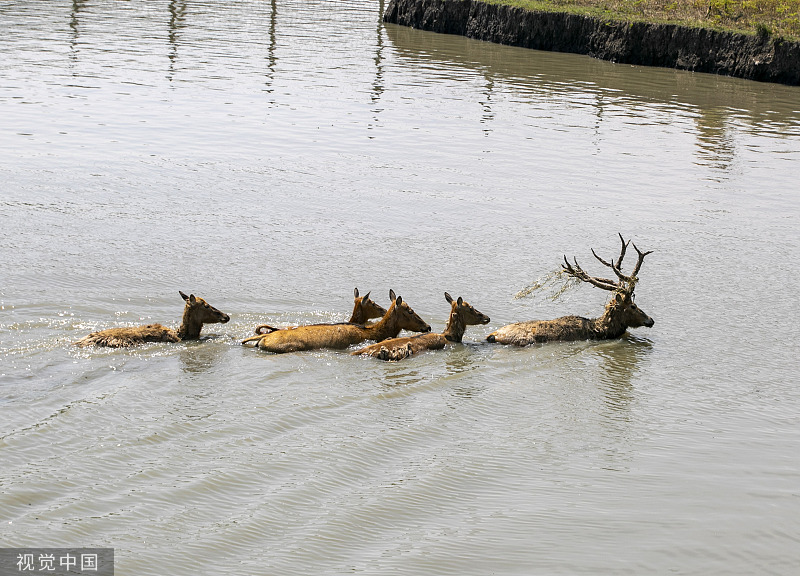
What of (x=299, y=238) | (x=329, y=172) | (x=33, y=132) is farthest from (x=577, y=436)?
(x=33, y=132)

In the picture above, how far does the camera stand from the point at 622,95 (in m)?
26.9

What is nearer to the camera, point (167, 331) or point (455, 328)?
point (167, 331)

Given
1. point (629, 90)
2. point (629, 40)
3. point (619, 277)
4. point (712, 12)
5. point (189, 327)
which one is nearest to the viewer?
point (189, 327)

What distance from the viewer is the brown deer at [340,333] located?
9.86 m

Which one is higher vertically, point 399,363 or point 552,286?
point 552,286

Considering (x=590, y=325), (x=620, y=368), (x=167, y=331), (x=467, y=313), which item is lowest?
(x=167, y=331)

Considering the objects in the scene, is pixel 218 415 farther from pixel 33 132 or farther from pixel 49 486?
pixel 33 132

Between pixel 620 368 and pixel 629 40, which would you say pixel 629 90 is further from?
pixel 620 368

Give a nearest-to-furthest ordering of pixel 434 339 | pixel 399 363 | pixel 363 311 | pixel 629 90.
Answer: pixel 399 363 < pixel 434 339 < pixel 363 311 < pixel 629 90

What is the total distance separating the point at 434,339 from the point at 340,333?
102 cm

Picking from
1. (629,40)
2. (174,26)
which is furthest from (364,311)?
(174,26)

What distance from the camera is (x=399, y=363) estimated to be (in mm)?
9844

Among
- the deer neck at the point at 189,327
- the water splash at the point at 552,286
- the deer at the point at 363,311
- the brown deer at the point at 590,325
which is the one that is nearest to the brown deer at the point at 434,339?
the brown deer at the point at 590,325

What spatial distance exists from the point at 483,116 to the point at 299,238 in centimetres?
1087
